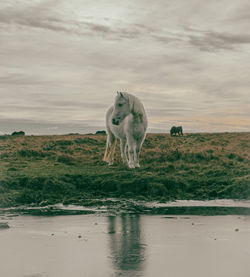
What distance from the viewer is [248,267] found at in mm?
7227

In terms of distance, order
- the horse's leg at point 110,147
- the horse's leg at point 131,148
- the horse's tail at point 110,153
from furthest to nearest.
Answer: the horse's leg at point 110,147, the horse's tail at point 110,153, the horse's leg at point 131,148

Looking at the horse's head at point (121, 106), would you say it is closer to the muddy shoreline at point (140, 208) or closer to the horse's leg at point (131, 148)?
the horse's leg at point (131, 148)

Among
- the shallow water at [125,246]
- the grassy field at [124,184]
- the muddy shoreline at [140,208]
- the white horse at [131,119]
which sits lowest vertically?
the shallow water at [125,246]

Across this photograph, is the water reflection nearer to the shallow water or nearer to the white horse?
the shallow water

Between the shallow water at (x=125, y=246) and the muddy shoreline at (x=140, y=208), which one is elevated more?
the muddy shoreline at (x=140, y=208)

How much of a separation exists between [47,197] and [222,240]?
7.32 m

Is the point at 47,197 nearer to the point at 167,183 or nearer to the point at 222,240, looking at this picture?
the point at 167,183

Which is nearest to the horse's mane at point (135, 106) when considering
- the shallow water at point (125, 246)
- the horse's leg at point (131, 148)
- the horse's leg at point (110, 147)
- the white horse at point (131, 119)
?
the white horse at point (131, 119)

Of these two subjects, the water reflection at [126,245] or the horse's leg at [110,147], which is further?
the horse's leg at [110,147]

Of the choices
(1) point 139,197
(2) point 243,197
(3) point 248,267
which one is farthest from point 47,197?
(3) point 248,267

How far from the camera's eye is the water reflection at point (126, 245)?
711 centimetres

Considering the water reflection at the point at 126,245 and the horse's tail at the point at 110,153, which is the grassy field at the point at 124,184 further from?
the water reflection at the point at 126,245

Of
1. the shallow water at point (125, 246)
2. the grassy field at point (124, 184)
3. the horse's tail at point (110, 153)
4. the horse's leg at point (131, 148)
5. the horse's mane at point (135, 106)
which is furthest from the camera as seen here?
the horse's tail at point (110, 153)

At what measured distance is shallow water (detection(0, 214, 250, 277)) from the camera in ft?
23.2
